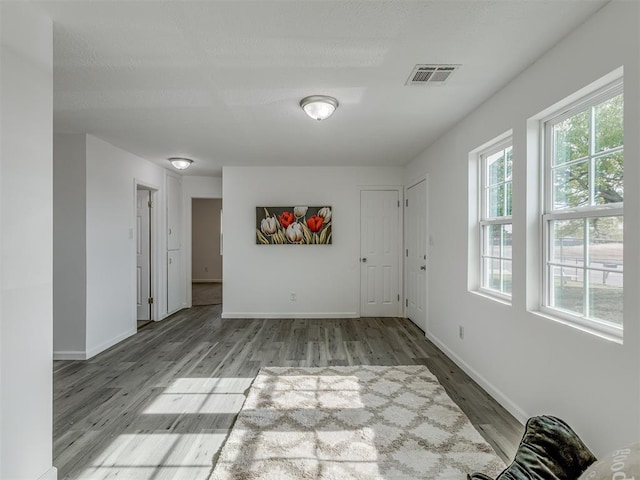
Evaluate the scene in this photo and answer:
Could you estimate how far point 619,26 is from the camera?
5.20 ft

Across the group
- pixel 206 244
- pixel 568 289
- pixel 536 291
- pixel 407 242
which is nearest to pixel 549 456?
pixel 568 289

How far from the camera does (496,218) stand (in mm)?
2875

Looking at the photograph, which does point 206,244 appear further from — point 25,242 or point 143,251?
point 25,242

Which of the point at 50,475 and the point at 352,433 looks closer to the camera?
the point at 50,475

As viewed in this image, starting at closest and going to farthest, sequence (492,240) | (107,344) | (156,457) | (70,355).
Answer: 1. (156,457)
2. (492,240)
3. (70,355)
4. (107,344)

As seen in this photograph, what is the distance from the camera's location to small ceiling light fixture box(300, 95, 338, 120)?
271 centimetres

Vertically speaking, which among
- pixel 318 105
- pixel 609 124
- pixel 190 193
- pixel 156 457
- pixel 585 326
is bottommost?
pixel 156 457

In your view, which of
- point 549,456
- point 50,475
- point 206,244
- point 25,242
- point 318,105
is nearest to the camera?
point 549,456

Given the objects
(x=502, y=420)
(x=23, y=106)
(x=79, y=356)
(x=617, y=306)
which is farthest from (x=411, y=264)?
(x=23, y=106)

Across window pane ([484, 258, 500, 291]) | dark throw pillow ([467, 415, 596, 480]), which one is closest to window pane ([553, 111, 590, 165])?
window pane ([484, 258, 500, 291])

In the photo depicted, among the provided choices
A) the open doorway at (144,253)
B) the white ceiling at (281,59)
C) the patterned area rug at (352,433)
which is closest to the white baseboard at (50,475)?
the patterned area rug at (352,433)

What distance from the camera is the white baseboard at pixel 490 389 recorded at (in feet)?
7.76

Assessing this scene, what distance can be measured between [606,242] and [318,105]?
6.77 feet

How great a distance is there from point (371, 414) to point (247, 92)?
254 centimetres
